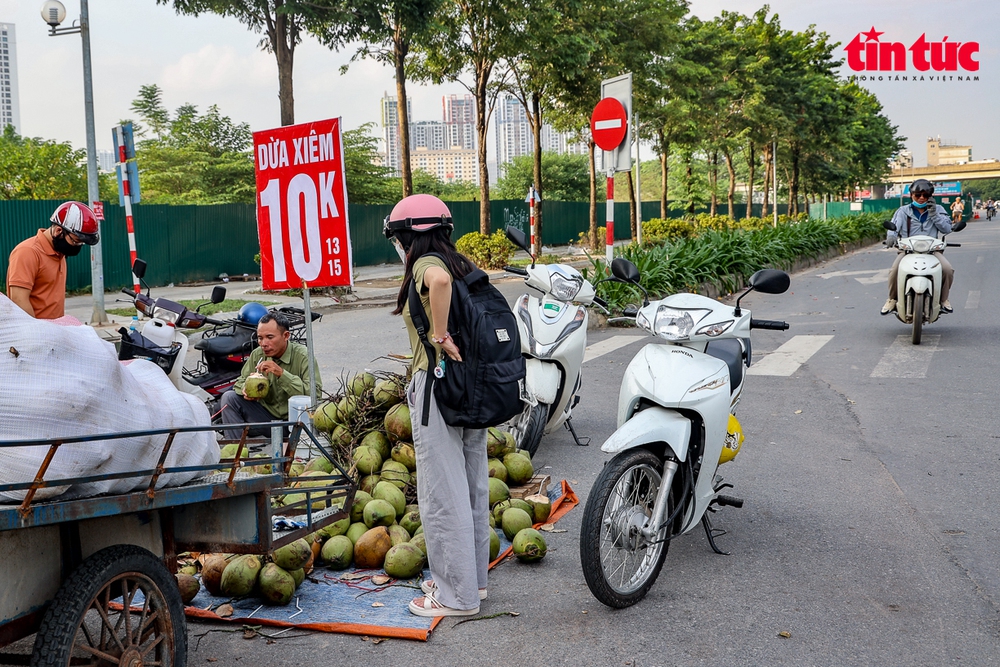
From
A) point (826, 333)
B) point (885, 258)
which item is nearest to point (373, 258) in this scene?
point (885, 258)

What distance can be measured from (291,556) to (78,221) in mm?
3261

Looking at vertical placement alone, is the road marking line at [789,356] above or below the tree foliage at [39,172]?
below

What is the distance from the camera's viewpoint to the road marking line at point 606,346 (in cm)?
1116

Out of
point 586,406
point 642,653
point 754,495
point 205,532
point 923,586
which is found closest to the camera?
point 205,532

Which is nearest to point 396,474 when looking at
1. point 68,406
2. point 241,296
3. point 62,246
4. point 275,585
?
point 275,585

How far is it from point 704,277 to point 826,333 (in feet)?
13.4

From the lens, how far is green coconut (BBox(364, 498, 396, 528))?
179 inches

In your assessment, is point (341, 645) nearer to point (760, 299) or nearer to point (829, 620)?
point (829, 620)

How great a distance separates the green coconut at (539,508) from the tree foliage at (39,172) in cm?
2826

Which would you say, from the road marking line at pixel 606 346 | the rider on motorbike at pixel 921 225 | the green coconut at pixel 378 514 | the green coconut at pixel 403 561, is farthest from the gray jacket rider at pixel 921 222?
the green coconut at pixel 403 561

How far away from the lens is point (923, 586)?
13.8 feet

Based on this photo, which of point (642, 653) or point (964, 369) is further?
point (964, 369)

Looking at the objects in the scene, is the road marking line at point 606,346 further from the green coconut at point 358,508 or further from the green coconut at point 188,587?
the green coconut at point 188,587

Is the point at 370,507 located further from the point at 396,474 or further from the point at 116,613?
the point at 116,613
